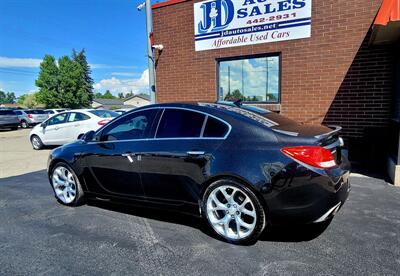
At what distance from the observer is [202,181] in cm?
347

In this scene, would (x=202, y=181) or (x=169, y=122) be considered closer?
(x=202, y=181)

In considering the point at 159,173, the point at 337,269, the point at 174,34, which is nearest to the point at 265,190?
the point at 337,269

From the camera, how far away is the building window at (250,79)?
793cm

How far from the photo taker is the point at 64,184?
4816mm

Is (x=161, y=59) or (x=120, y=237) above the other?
(x=161, y=59)

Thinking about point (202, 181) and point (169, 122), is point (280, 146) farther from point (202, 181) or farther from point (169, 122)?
point (169, 122)

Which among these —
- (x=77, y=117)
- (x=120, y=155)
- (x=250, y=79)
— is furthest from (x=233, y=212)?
(x=77, y=117)

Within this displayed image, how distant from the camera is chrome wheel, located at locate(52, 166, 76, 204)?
475 cm

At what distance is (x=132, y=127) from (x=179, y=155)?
39.8 inches

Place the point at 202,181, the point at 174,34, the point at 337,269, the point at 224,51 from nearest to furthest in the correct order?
the point at 337,269 < the point at 202,181 < the point at 224,51 < the point at 174,34

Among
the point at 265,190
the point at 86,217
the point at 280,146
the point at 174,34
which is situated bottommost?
the point at 86,217

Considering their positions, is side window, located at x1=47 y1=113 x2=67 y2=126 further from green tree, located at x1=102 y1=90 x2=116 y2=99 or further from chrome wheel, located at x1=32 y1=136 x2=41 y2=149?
green tree, located at x1=102 y1=90 x2=116 y2=99

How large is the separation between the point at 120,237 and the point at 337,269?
92.5 inches

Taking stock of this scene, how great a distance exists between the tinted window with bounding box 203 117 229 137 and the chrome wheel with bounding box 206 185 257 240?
0.60 m
